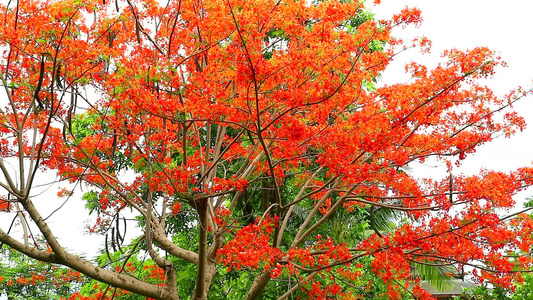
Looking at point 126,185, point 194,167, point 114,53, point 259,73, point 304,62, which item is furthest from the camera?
point 126,185

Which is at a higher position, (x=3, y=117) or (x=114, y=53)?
(x=114, y=53)

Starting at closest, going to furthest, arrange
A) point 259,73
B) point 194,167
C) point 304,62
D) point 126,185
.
Result: point 259,73, point 304,62, point 194,167, point 126,185

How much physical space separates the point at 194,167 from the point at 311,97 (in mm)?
2329

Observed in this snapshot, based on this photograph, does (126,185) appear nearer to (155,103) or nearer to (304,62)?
(155,103)

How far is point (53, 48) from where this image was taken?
22.9ft

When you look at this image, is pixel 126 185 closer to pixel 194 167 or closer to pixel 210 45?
pixel 194 167

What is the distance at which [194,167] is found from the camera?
25.7 feet

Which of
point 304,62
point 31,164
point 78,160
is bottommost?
point 31,164

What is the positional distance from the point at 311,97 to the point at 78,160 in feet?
12.4

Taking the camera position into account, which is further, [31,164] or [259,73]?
[31,164]

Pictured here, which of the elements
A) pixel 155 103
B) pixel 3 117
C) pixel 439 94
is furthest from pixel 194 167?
pixel 439 94

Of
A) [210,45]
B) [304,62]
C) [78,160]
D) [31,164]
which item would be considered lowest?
[31,164]

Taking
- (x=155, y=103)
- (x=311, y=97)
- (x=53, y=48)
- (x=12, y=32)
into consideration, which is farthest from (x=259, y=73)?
(x=12, y=32)

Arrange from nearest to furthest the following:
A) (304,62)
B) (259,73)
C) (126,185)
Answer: (259,73) < (304,62) < (126,185)
